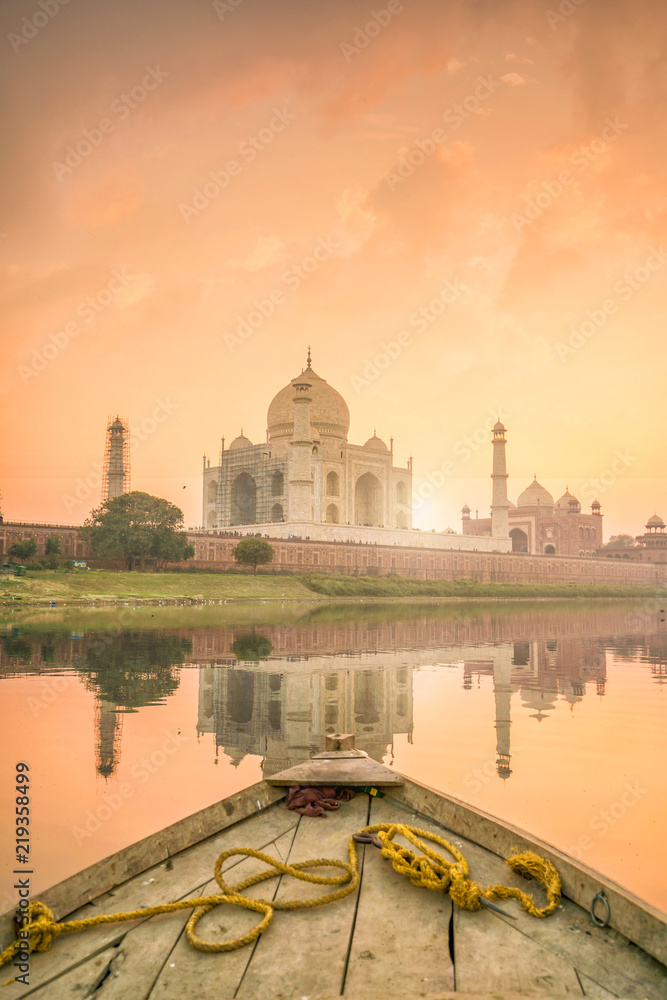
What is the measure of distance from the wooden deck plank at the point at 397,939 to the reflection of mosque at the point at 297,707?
3.45m

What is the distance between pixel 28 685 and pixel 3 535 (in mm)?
32922

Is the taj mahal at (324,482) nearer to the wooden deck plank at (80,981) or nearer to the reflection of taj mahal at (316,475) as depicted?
the reflection of taj mahal at (316,475)

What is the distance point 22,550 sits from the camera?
39.7 meters

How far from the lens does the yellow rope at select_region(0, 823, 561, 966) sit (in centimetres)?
328

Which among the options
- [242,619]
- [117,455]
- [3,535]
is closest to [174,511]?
[3,535]

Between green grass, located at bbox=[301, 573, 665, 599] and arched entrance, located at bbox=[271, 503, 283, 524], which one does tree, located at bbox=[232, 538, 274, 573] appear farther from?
arched entrance, located at bbox=[271, 503, 283, 524]

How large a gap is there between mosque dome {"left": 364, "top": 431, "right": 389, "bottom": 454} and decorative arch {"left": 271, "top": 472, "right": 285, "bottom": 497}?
32.8 feet

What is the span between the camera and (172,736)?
8.52m

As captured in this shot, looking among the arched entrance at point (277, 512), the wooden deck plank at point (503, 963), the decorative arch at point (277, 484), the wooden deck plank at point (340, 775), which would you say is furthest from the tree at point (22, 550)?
the wooden deck plank at point (503, 963)

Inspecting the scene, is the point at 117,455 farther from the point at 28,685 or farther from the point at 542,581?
the point at 28,685

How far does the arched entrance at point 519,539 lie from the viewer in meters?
81.9

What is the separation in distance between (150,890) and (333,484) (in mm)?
61924

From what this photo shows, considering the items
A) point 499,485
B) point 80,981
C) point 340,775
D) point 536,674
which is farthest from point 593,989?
point 499,485

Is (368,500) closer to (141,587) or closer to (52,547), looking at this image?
(52,547)
